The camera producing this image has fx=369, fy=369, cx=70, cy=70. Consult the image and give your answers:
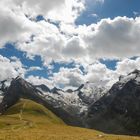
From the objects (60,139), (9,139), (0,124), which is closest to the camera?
Result: (9,139)

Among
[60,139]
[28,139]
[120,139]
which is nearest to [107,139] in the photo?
[120,139]

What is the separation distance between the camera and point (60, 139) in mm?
57656

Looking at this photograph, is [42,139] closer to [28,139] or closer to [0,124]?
[28,139]

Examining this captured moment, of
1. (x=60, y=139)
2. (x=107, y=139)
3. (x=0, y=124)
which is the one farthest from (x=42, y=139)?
(x=0, y=124)

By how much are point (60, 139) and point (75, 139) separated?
2.70 meters

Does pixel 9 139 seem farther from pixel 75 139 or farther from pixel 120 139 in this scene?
pixel 120 139

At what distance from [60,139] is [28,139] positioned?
5.48 m

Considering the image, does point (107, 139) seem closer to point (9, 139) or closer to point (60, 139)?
point (60, 139)

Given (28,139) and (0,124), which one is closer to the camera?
(28,139)

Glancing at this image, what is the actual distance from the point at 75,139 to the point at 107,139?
5.39 meters

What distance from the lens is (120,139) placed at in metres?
59.9

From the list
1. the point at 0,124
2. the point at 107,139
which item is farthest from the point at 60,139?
the point at 0,124

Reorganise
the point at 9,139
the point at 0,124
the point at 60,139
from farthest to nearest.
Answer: the point at 0,124, the point at 60,139, the point at 9,139

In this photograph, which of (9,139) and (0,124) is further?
(0,124)
